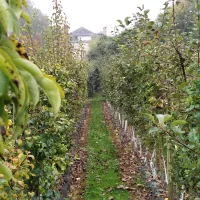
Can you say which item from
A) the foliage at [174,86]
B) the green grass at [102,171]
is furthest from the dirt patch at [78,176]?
the foliage at [174,86]

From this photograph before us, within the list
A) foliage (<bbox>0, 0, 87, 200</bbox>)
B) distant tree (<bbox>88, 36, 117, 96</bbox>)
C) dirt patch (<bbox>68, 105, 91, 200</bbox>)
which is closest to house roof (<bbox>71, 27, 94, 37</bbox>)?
distant tree (<bbox>88, 36, 117, 96</bbox>)

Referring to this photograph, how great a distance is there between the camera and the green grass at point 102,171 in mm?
6349

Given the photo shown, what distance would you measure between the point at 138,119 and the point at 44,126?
2.93m

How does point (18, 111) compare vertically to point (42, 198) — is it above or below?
above

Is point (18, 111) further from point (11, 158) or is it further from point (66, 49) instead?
point (66, 49)

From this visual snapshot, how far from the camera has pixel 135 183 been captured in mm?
6785

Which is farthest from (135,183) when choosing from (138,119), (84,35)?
(84,35)

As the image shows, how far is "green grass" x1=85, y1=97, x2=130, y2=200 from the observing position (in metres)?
6.35

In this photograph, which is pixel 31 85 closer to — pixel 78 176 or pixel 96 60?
pixel 78 176

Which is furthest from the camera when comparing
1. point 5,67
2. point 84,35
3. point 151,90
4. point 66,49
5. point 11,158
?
point 84,35

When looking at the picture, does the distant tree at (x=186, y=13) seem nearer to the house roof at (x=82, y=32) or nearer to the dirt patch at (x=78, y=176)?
the dirt patch at (x=78, y=176)

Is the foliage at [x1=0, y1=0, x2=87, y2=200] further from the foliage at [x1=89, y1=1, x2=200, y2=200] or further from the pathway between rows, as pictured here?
the pathway between rows

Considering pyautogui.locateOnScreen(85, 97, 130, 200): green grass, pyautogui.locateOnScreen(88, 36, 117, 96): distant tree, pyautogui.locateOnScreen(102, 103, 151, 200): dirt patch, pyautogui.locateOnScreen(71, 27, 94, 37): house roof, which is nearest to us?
pyautogui.locateOnScreen(102, 103, 151, 200): dirt patch

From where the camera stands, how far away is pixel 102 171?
306 inches
